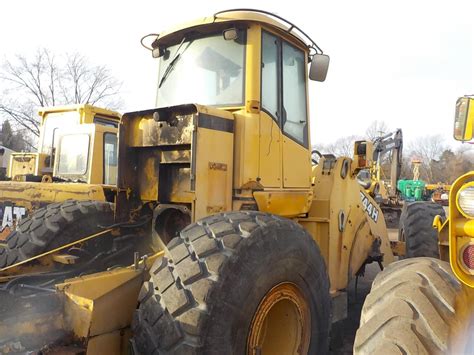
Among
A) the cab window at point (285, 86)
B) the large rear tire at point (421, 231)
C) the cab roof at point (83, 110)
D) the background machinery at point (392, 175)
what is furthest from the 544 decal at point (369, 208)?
the cab roof at point (83, 110)

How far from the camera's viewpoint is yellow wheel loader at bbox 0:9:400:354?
2641 mm

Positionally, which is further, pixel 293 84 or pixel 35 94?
pixel 35 94

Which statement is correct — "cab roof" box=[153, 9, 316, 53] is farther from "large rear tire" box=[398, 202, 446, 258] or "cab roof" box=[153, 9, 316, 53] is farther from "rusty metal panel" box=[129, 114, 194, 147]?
"large rear tire" box=[398, 202, 446, 258]

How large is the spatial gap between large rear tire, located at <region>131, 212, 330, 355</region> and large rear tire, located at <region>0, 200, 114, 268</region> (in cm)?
170

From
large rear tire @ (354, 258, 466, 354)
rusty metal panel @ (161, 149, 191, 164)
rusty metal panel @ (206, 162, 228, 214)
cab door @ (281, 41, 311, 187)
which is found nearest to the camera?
large rear tire @ (354, 258, 466, 354)

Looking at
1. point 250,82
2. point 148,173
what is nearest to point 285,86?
point 250,82

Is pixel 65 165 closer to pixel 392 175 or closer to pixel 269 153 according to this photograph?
pixel 269 153

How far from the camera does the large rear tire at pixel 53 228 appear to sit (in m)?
3.96

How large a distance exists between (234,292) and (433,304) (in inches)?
47.1

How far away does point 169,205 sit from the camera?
3.80m

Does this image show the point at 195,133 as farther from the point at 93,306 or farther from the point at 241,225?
the point at 93,306

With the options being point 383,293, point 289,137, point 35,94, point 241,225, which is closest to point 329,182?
point 289,137

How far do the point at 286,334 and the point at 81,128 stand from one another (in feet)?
20.8

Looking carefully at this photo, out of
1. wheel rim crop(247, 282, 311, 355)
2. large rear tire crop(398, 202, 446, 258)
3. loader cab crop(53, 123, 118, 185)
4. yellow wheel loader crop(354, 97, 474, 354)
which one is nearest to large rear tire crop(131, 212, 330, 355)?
wheel rim crop(247, 282, 311, 355)
